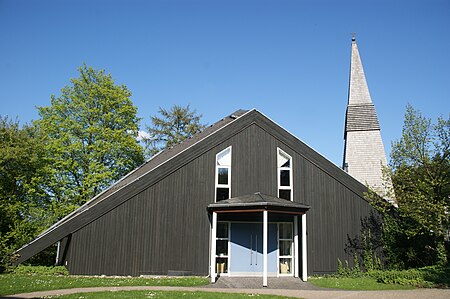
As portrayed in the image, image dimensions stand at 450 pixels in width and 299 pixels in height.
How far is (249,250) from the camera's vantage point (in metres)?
17.2

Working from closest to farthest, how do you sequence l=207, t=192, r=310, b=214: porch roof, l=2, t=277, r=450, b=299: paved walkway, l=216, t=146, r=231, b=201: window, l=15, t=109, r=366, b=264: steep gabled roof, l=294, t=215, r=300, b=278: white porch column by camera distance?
l=2, t=277, r=450, b=299: paved walkway, l=15, t=109, r=366, b=264: steep gabled roof, l=207, t=192, r=310, b=214: porch roof, l=294, t=215, r=300, b=278: white porch column, l=216, t=146, r=231, b=201: window

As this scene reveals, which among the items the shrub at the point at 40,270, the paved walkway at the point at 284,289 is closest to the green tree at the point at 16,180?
the shrub at the point at 40,270

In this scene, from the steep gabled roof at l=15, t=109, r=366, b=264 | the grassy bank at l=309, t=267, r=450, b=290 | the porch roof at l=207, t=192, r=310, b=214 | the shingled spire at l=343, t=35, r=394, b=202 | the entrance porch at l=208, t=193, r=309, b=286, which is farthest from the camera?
the shingled spire at l=343, t=35, r=394, b=202

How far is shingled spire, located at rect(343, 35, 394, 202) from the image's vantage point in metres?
22.9

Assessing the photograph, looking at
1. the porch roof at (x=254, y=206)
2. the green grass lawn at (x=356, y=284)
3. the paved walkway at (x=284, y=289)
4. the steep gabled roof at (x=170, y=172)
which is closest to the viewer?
the paved walkway at (x=284, y=289)

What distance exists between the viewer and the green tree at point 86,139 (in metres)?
26.6

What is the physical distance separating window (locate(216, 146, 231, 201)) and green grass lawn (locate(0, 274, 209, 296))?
12.5ft

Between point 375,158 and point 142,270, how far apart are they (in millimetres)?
14760

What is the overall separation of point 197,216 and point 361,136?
12300mm

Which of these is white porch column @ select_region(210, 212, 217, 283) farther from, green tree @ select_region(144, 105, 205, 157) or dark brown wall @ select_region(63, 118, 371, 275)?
green tree @ select_region(144, 105, 205, 157)

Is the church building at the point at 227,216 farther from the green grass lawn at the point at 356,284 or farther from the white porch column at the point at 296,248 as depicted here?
the green grass lawn at the point at 356,284

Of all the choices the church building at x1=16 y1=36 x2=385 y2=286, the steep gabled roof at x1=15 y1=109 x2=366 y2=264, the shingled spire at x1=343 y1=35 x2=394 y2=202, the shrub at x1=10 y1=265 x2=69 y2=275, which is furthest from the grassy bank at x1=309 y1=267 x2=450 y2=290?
the shrub at x1=10 y1=265 x2=69 y2=275

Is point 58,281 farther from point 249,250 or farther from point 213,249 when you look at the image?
point 249,250

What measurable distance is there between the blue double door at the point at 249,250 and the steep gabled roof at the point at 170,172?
12.5 feet
